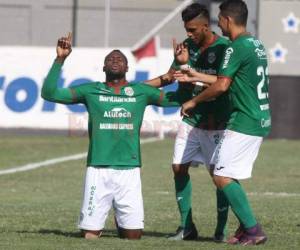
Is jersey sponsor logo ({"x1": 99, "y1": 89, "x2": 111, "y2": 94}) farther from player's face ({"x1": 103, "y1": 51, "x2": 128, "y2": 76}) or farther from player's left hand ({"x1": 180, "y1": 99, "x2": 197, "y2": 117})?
player's left hand ({"x1": 180, "y1": 99, "x2": 197, "y2": 117})

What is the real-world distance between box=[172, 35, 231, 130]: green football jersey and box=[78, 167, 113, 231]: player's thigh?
0.93m

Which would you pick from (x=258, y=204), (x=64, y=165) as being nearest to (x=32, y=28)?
(x=64, y=165)

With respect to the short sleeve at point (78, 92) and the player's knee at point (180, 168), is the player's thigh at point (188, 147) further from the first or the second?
the short sleeve at point (78, 92)

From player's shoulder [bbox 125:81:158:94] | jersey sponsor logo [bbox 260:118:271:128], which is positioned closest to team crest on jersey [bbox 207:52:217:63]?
player's shoulder [bbox 125:81:158:94]

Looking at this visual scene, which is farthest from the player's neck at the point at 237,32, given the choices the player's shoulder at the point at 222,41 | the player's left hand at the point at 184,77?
the player's shoulder at the point at 222,41

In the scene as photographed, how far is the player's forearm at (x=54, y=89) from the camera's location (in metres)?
10.5

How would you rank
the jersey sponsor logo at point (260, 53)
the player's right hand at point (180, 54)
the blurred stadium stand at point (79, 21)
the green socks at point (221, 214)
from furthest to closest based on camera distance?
the blurred stadium stand at point (79, 21), the green socks at point (221, 214), the player's right hand at point (180, 54), the jersey sponsor logo at point (260, 53)

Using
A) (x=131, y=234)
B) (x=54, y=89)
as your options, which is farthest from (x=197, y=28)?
(x=131, y=234)

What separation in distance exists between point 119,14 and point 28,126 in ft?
Answer: 19.7

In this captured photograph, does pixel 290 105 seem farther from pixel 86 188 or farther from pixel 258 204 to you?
pixel 86 188

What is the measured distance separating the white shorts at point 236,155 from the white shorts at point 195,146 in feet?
2.22

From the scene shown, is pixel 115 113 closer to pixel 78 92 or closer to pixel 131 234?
pixel 78 92

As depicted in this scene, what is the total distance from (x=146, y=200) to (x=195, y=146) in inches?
152

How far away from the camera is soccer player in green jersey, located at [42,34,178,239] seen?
35.1ft
